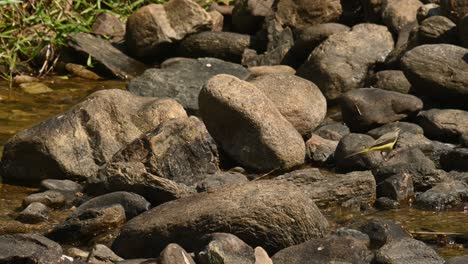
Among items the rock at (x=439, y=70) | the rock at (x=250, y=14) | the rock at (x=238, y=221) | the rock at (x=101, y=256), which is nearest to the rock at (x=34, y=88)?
the rock at (x=250, y=14)

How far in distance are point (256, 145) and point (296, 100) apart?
0.79 metres

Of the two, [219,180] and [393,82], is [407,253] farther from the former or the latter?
[393,82]

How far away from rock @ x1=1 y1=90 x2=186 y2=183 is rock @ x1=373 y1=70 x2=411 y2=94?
100 inches

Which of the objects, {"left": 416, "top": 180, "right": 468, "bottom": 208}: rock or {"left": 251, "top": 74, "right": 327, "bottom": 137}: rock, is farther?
{"left": 251, "top": 74, "right": 327, "bottom": 137}: rock

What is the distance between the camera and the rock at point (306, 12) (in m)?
13.2

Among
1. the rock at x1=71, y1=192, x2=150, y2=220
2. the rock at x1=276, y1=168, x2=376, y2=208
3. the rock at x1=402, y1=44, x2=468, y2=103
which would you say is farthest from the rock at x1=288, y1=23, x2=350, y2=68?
the rock at x1=71, y1=192, x2=150, y2=220

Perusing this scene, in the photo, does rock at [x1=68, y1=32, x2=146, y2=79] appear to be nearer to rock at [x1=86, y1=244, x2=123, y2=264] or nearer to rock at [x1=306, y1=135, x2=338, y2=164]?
rock at [x1=306, y1=135, x2=338, y2=164]

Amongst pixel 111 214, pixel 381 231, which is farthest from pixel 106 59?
pixel 381 231

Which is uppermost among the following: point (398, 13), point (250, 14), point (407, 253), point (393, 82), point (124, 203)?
point (407, 253)

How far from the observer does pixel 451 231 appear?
7852mm

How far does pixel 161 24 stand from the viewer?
44.2 ft

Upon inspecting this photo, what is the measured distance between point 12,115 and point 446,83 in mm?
3868

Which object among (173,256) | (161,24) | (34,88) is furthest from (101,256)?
(161,24)

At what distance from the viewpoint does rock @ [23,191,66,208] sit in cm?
852
